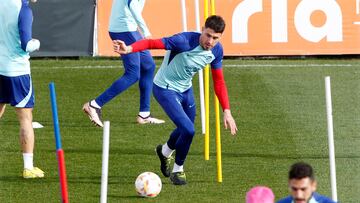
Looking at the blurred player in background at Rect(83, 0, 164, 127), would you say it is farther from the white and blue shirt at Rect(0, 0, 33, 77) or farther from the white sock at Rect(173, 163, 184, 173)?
the white sock at Rect(173, 163, 184, 173)

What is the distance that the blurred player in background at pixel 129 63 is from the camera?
1641 centimetres

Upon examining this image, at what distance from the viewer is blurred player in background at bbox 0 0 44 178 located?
13.2 meters

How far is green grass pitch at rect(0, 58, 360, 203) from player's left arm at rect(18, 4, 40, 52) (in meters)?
1.57

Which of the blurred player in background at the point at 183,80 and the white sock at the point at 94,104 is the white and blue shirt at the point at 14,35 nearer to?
the blurred player in background at the point at 183,80

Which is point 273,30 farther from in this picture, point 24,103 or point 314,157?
point 24,103

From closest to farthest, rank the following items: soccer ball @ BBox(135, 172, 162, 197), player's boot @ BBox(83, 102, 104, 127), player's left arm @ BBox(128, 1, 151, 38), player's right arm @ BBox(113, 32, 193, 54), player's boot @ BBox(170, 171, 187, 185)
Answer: player's right arm @ BBox(113, 32, 193, 54) → soccer ball @ BBox(135, 172, 162, 197) → player's boot @ BBox(170, 171, 187, 185) → player's left arm @ BBox(128, 1, 151, 38) → player's boot @ BBox(83, 102, 104, 127)

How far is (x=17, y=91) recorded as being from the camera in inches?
528

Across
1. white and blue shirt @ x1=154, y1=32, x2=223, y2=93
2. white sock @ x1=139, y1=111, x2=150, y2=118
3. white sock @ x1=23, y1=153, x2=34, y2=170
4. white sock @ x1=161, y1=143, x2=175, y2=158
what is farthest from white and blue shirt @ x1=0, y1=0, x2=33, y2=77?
white sock @ x1=139, y1=111, x2=150, y2=118

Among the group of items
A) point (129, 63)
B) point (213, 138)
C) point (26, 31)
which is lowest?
point (213, 138)

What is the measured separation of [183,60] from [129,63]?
404 cm

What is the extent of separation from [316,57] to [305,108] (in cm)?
613

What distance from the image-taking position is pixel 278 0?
24.3m

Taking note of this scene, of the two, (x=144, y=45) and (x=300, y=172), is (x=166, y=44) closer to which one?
(x=144, y=45)

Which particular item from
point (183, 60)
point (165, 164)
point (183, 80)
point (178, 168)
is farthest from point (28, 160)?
point (183, 60)
